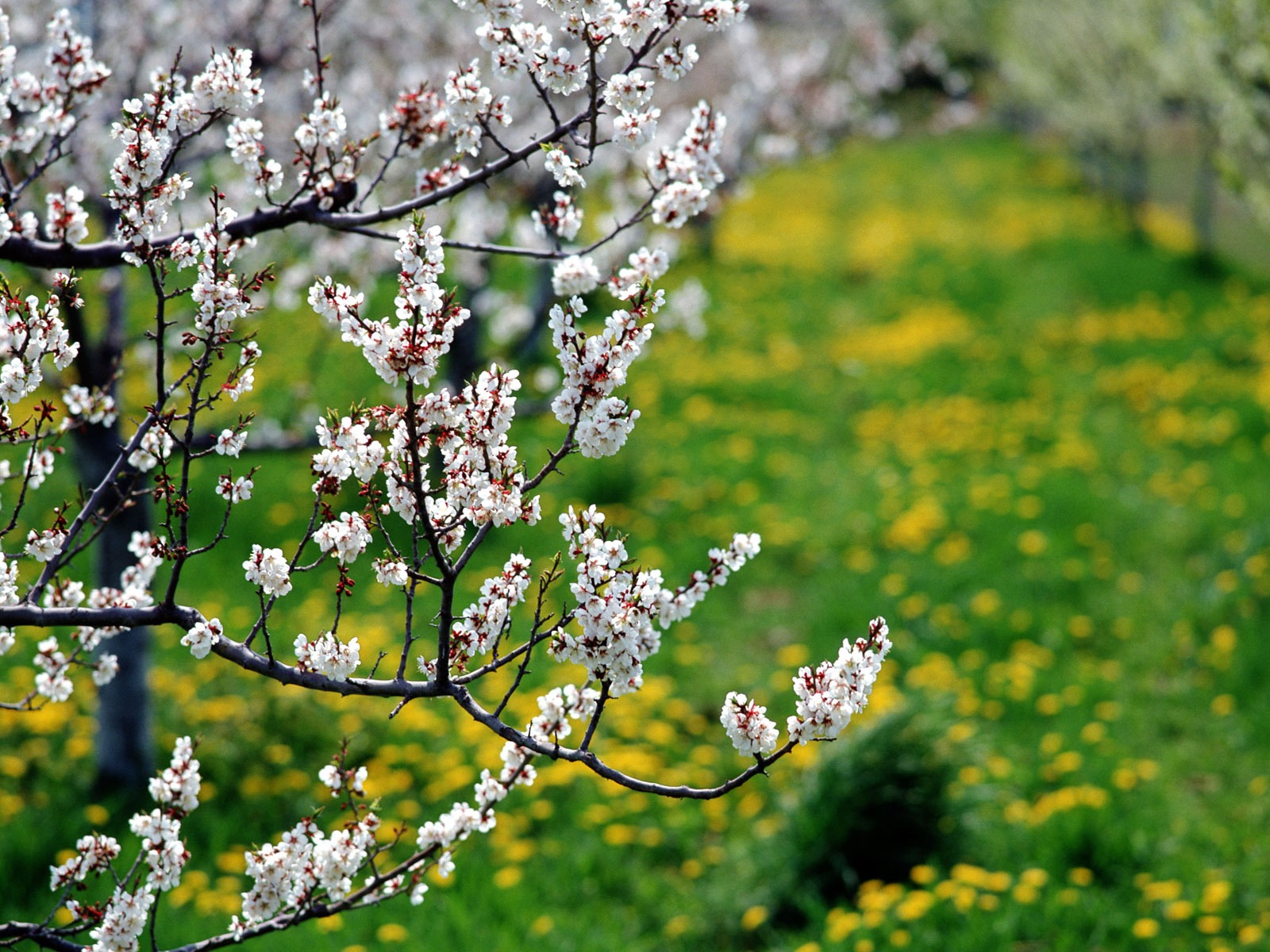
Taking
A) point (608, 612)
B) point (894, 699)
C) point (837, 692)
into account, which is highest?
point (894, 699)

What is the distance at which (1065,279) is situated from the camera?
14.3 metres

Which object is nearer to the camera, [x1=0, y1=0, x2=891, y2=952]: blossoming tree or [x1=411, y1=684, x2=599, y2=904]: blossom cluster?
[x1=0, y1=0, x2=891, y2=952]: blossoming tree

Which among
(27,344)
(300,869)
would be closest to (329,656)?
(300,869)

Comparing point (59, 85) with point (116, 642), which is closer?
point (59, 85)

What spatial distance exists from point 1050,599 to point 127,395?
8.34 meters

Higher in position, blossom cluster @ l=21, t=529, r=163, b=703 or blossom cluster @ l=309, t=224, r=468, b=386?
blossom cluster @ l=21, t=529, r=163, b=703

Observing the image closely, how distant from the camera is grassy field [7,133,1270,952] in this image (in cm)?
422

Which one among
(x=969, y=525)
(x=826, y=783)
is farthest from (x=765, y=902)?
(x=969, y=525)

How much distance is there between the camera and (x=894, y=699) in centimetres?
548

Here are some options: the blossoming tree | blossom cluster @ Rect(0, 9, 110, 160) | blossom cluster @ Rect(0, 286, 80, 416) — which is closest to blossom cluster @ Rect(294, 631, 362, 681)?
the blossoming tree

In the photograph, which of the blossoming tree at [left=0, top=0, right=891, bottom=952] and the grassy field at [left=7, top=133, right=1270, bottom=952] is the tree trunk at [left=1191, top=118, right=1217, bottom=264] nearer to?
the grassy field at [left=7, top=133, right=1270, bottom=952]

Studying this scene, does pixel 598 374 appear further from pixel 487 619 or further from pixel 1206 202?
pixel 1206 202

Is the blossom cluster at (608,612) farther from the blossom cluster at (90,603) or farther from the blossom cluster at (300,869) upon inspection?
the blossom cluster at (90,603)

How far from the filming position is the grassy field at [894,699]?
13.9 feet
